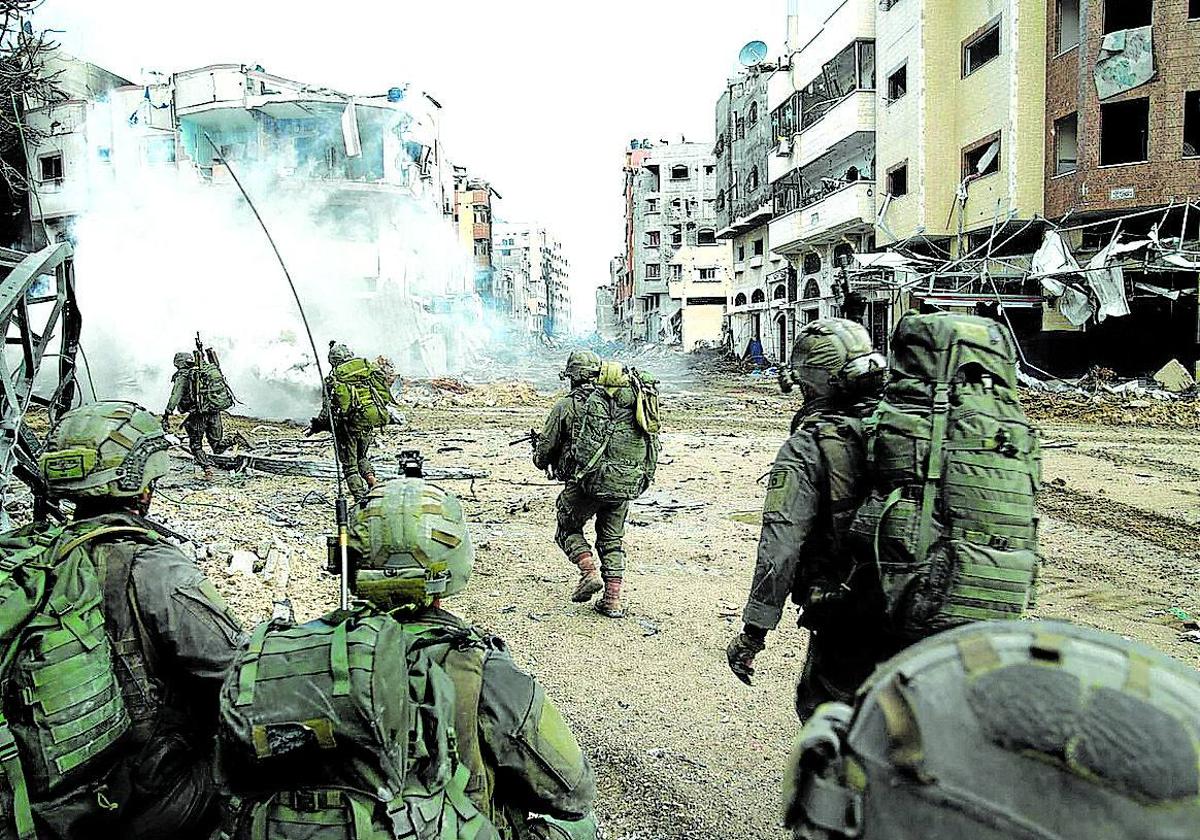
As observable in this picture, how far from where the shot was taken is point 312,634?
1.85m

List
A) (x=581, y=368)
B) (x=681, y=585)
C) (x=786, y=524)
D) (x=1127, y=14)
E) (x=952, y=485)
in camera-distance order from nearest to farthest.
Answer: (x=952, y=485)
(x=786, y=524)
(x=581, y=368)
(x=681, y=585)
(x=1127, y=14)

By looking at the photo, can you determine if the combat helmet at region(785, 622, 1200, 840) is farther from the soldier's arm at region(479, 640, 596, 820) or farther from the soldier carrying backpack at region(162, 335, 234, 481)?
the soldier carrying backpack at region(162, 335, 234, 481)

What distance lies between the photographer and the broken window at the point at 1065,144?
1998cm

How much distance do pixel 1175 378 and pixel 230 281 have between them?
23.5m

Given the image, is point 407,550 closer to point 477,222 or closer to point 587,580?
point 587,580

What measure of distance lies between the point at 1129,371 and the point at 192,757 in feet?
73.3

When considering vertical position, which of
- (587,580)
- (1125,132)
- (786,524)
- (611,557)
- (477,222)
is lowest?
(587,580)

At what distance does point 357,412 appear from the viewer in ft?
33.5

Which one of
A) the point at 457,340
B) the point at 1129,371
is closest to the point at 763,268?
the point at 457,340

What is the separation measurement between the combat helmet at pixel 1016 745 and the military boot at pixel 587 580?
5623 mm

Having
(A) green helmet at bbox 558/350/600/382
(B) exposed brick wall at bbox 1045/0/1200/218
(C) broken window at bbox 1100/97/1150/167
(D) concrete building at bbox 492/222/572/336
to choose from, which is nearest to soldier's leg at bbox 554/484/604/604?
(A) green helmet at bbox 558/350/600/382

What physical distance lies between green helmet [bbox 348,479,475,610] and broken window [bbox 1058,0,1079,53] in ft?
72.1

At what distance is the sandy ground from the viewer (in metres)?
4.36

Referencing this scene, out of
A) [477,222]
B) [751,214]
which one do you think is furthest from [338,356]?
[477,222]
